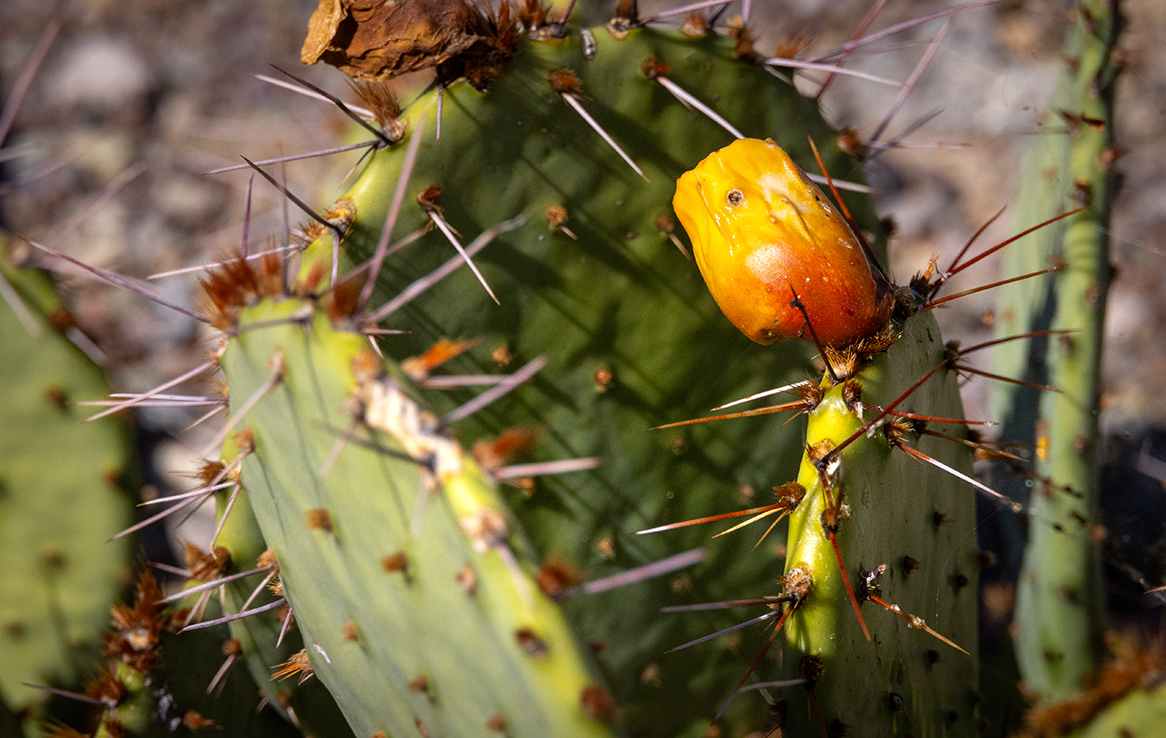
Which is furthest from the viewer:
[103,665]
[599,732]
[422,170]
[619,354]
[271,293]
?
[103,665]

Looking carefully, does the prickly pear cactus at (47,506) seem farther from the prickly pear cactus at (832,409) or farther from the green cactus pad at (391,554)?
the prickly pear cactus at (832,409)

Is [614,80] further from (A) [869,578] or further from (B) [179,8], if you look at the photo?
(B) [179,8]

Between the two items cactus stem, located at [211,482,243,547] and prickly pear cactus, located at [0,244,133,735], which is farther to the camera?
prickly pear cactus, located at [0,244,133,735]

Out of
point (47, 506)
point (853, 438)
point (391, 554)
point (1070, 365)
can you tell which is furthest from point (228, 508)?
point (1070, 365)

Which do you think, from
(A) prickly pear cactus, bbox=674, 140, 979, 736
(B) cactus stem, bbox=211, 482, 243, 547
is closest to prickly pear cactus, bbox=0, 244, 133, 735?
(B) cactus stem, bbox=211, 482, 243, 547

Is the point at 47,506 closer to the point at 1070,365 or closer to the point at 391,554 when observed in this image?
the point at 391,554

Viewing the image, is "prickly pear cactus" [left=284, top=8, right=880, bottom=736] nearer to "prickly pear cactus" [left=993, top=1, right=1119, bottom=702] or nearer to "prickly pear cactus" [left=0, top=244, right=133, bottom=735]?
"prickly pear cactus" [left=993, top=1, right=1119, bottom=702]

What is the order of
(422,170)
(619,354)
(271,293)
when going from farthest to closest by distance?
(619,354), (422,170), (271,293)

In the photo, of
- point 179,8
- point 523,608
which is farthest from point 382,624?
point 179,8

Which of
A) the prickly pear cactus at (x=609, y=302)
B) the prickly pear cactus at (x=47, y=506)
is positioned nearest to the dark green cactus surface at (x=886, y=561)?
the prickly pear cactus at (x=609, y=302)
